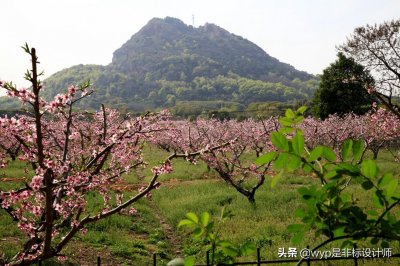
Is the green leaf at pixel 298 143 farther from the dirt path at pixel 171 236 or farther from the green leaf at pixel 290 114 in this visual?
the dirt path at pixel 171 236

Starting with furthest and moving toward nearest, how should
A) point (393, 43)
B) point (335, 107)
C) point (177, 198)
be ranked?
1. point (335, 107)
2. point (393, 43)
3. point (177, 198)

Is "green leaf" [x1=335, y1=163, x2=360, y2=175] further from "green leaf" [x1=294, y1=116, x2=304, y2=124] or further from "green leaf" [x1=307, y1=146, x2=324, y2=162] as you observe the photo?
"green leaf" [x1=294, y1=116, x2=304, y2=124]

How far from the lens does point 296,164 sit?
1244 millimetres

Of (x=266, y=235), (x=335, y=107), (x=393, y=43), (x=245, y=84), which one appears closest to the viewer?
(x=266, y=235)

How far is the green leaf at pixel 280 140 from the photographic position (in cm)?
120

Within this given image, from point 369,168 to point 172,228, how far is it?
1175 cm

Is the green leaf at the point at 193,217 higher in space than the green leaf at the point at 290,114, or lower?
lower

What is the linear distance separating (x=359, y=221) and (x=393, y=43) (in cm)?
1873

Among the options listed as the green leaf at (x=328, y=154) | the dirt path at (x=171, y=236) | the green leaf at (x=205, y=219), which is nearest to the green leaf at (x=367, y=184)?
the green leaf at (x=328, y=154)

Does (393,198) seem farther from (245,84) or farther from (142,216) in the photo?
(245,84)

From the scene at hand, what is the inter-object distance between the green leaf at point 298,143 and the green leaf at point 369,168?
211mm

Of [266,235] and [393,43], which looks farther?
[393,43]

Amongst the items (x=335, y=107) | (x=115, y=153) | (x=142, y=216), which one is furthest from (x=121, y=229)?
(x=335, y=107)

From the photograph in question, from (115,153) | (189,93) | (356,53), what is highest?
(189,93)
